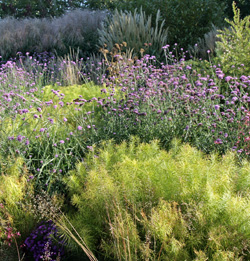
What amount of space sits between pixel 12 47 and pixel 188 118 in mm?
8634

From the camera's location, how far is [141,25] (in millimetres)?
A: 8750

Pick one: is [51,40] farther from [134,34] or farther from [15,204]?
[15,204]

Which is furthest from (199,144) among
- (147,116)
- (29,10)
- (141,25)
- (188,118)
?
(29,10)

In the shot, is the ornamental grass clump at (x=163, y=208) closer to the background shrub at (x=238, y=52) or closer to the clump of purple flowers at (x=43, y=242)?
the clump of purple flowers at (x=43, y=242)

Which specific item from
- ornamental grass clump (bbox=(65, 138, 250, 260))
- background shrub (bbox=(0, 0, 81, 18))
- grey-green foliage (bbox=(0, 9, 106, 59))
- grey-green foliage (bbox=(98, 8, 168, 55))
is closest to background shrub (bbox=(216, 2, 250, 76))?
grey-green foliage (bbox=(98, 8, 168, 55))

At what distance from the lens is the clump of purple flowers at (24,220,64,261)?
266cm

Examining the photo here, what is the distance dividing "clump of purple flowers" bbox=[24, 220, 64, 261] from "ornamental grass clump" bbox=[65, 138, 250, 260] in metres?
0.28

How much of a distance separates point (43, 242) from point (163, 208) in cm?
123

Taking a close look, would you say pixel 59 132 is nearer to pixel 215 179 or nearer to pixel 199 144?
pixel 199 144

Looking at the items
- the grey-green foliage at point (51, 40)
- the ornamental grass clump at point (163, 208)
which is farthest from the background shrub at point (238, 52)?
the grey-green foliage at point (51, 40)

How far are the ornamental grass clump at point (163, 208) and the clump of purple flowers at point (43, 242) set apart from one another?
28cm

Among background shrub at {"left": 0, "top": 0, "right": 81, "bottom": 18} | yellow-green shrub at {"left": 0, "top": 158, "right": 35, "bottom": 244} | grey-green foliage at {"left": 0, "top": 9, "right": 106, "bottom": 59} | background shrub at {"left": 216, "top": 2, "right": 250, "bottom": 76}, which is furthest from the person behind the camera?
background shrub at {"left": 0, "top": 0, "right": 81, "bottom": 18}

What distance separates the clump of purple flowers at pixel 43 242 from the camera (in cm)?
266

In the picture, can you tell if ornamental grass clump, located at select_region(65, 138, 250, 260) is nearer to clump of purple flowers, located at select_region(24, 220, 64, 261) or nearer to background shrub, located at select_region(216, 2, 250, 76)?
clump of purple flowers, located at select_region(24, 220, 64, 261)
